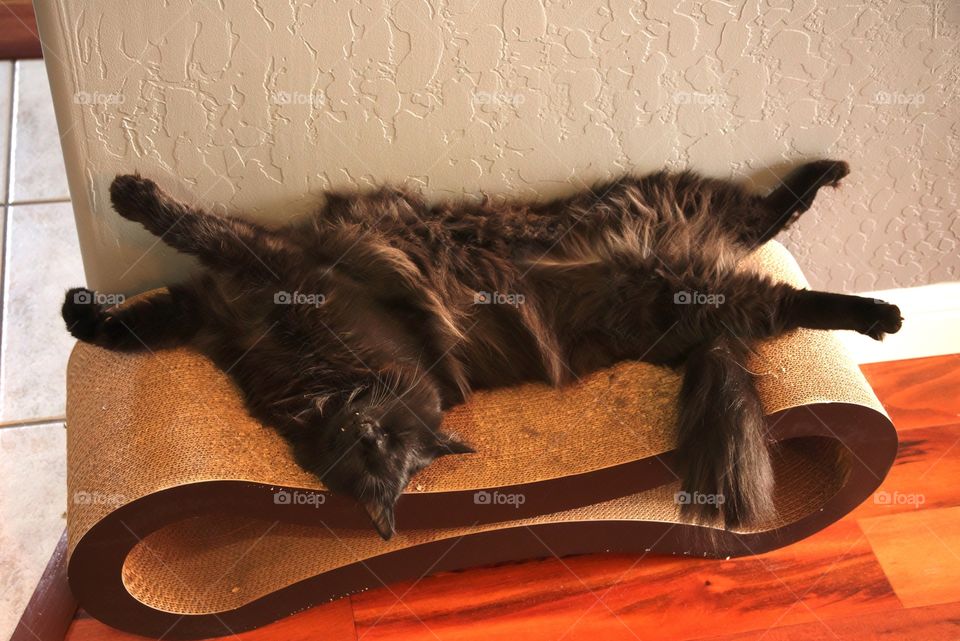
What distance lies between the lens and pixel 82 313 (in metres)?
1.71

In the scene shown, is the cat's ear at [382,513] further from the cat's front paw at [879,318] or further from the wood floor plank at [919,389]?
the wood floor plank at [919,389]

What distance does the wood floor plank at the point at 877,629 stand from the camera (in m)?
1.86

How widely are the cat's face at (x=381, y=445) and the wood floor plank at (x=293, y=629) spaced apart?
0.40m

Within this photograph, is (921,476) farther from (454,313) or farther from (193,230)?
(193,230)

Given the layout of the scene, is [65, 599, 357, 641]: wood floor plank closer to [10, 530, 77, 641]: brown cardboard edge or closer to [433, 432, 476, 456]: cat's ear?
[10, 530, 77, 641]: brown cardboard edge

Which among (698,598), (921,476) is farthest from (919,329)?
(698,598)

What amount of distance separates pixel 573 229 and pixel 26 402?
58.0 inches

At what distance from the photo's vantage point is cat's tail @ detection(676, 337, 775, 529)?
5.39 ft

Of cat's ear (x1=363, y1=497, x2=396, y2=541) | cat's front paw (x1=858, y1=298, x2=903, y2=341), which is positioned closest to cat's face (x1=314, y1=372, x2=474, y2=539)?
cat's ear (x1=363, y1=497, x2=396, y2=541)

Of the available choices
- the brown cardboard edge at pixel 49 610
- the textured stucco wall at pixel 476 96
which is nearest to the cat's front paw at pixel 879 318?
the textured stucco wall at pixel 476 96

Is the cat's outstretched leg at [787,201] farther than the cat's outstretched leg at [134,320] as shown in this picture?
Yes

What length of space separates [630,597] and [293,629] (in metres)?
0.72

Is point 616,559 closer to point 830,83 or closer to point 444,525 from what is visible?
Answer: point 444,525

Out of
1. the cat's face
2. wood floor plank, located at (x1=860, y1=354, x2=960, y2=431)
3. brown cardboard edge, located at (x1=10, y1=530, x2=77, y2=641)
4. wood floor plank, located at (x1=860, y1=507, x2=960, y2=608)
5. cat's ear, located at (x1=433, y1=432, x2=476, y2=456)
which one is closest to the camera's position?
the cat's face
